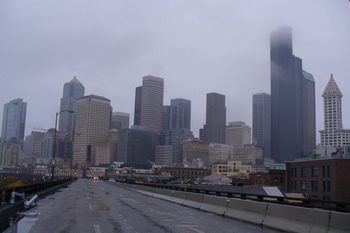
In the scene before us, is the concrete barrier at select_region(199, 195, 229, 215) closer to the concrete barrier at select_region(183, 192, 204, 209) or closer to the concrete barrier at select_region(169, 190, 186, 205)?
the concrete barrier at select_region(183, 192, 204, 209)

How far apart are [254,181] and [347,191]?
62654 millimetres

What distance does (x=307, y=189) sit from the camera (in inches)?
4592

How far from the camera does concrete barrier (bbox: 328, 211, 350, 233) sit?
13.5m

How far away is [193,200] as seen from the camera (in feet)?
108

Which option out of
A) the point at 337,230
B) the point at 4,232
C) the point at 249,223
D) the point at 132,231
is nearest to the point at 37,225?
the point at 4,232

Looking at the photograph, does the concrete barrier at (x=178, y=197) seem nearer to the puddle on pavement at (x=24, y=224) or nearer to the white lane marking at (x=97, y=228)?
the puddle on pavement at (x=24, y=224)

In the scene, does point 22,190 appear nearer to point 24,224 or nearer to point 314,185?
point 24,224

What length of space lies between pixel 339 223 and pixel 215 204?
13.8 metres

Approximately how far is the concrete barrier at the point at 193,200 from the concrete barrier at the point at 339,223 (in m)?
16.9

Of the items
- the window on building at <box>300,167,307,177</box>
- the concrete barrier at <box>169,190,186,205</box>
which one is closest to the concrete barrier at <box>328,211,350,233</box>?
the concrete barrier at <box>169,190,186,205</box>

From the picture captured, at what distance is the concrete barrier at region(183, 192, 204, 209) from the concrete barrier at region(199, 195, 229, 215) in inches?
38.4

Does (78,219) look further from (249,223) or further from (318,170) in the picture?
(318,170)

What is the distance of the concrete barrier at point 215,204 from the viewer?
25425 mm

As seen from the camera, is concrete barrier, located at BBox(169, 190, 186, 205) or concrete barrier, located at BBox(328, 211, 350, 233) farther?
concrete barrier, located at BBox(169, 190, 186, 205)
